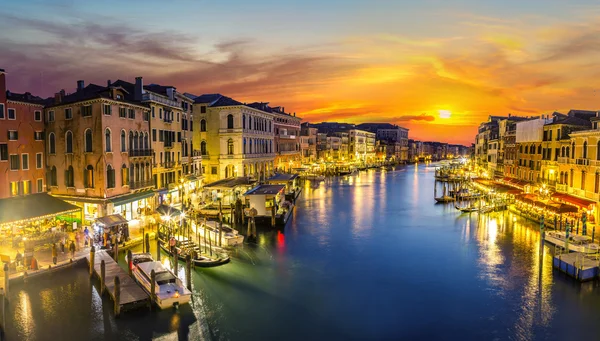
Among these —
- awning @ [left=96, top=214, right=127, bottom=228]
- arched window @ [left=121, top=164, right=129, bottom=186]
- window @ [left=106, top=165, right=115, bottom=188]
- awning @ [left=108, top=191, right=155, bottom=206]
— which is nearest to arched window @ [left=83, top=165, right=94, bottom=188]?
window @ [left=106, top=165, right=115, bottom=188]

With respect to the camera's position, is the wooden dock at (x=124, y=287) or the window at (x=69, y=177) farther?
the window at (x=69, y=177)

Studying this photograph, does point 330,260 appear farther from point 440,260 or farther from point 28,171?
point 28,171

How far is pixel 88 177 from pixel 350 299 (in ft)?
61.7

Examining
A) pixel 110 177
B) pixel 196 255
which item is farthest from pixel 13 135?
pixel 196 255

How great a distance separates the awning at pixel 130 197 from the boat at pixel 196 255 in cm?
475

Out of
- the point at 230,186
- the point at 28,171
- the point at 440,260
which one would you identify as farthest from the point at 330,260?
the point at 28,171

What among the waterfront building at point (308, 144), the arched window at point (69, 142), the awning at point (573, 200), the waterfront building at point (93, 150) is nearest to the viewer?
the waterfront building at point (93, 150)

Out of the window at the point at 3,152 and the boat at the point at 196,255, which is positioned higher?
the window at the point at 3,152

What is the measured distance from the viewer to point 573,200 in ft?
107

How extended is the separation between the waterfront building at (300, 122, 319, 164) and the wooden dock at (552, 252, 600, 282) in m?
68.6

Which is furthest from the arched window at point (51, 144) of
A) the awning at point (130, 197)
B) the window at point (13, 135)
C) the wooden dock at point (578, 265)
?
the wooden dock at point (578, 265)

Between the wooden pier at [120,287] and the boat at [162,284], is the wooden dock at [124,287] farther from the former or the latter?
the boat at [162,284]

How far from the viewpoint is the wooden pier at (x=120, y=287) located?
17000mm

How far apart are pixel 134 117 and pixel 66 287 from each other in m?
14.5
